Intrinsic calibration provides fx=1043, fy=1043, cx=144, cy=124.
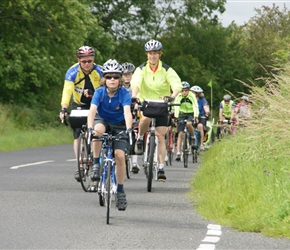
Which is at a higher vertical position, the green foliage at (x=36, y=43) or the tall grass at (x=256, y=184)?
the green foliage at (x=36, y=43)

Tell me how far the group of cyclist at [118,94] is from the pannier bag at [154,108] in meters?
0.17

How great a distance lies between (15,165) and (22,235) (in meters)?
10.1

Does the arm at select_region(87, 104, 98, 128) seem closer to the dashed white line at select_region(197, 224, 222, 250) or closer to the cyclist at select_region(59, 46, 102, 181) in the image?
the dashed white line at select_region(197, 224, 222, 250)

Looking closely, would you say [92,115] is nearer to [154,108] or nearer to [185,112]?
[154,108]

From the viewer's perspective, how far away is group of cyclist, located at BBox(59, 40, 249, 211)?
449 inches

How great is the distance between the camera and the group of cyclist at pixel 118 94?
37.4 ft

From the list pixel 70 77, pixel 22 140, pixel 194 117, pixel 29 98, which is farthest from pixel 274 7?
pixel 70 77

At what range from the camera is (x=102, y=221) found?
35.6 ft

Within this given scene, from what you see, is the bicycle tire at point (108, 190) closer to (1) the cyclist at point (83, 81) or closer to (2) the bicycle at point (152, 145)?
(1) the cyclist at point (83, 81)

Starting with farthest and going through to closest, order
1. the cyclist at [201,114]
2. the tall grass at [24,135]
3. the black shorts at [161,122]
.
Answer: the tall grass at [24,135] < the cyclist at [201,114] < the black shorts at [161,122]

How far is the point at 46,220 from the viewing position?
1088 cm

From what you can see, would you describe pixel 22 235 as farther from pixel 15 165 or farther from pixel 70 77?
pixel 15 165

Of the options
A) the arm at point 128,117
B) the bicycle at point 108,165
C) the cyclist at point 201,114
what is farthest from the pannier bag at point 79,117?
the cyclist at point 201,114

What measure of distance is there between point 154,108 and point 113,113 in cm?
297
